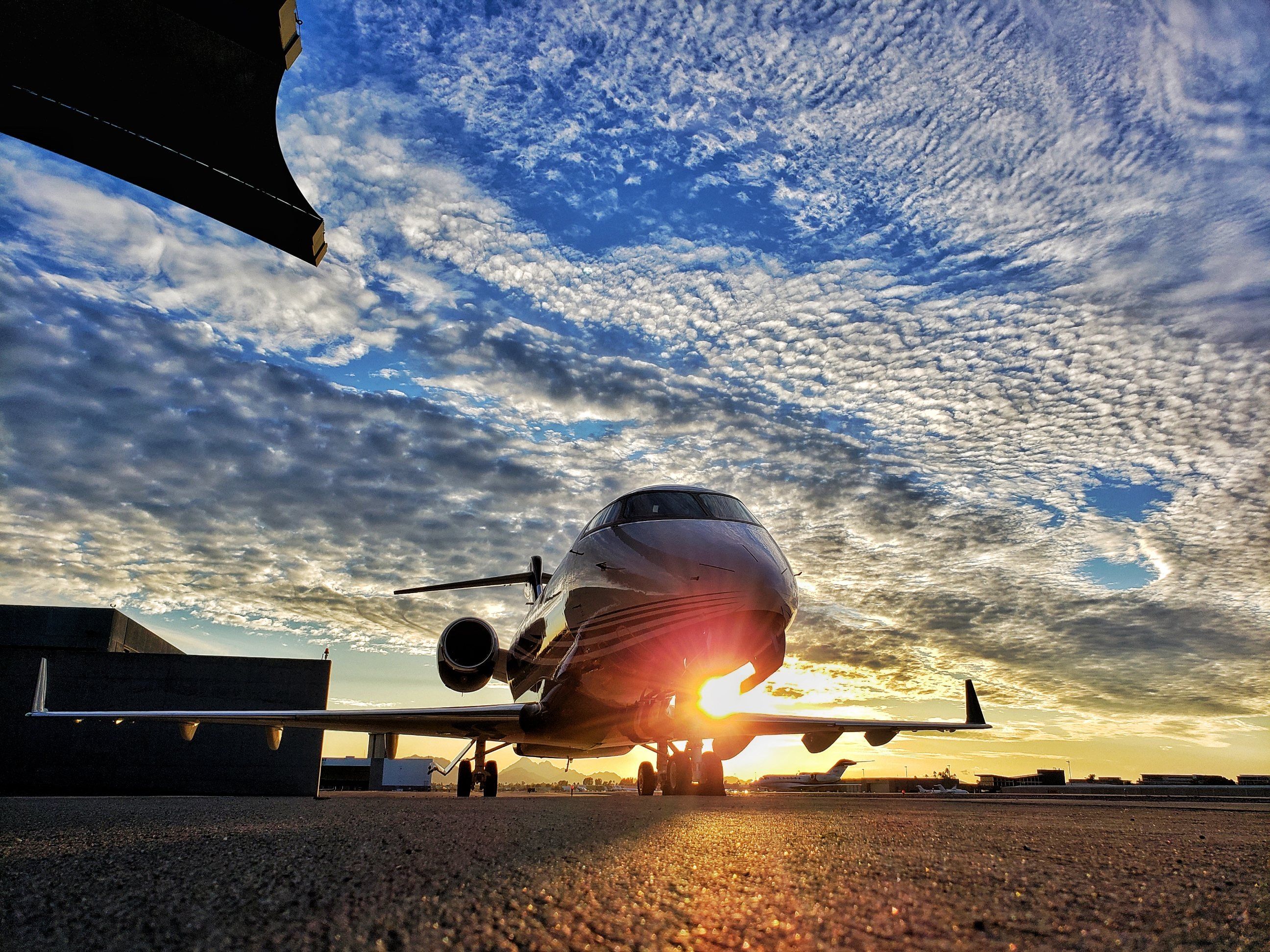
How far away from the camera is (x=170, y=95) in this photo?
4.61 m

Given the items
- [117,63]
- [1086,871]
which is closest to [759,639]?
[1086,871]

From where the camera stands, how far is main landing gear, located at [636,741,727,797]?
1087cm

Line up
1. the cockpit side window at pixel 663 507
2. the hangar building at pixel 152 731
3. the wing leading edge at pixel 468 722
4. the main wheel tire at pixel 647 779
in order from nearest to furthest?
the cockpit side window at pixel 663 507
the wing leading edge at pixel 468 722
the main wheel tire at pixel 647 779
the hangar building at pixel 152 731

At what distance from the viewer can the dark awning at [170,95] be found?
438cm

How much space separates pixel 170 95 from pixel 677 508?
5351 millimetres

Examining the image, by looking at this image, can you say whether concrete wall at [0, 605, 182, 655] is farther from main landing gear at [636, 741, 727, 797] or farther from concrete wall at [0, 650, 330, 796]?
main landing gear at [636, 741, 727, 797]

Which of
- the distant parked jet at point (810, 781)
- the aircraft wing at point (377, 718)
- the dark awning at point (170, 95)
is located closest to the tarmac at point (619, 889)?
the dark awning at point (170, 95)

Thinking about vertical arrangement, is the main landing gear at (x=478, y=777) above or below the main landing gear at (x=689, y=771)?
below

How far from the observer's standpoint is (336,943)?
1.40 metres

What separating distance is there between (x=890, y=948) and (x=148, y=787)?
29045mm

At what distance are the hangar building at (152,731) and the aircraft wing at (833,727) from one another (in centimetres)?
1887

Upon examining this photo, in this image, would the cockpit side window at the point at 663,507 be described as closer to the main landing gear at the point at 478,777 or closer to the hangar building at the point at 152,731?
the main landing gear at the point at 478,777

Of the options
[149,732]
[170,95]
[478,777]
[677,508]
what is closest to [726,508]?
[677,508]

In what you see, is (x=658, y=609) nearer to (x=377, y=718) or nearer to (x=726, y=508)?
(x=726, y=508)
